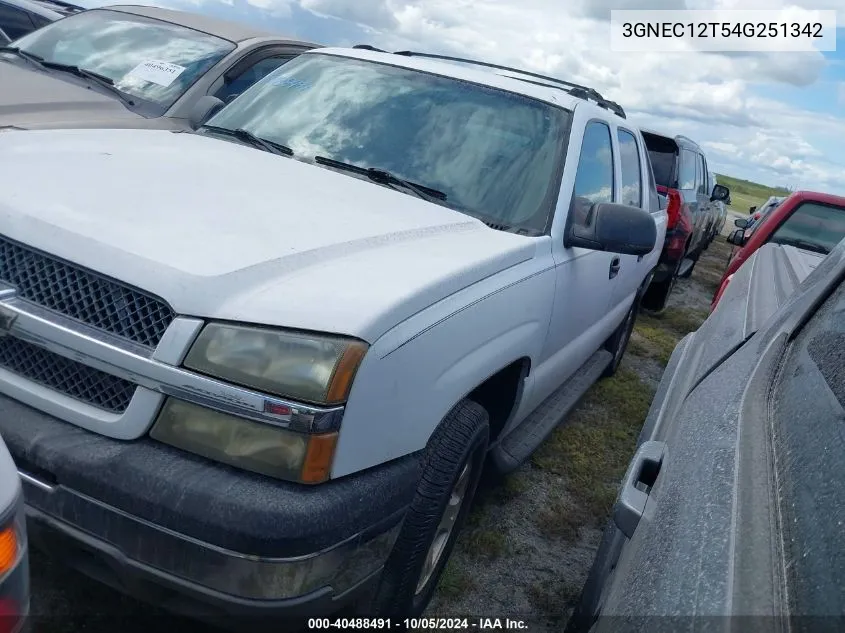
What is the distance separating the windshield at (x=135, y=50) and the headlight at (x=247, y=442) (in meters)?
3.81

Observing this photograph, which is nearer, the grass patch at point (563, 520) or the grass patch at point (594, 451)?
the grass patch at point (563, 520)

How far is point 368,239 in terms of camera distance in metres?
2.46

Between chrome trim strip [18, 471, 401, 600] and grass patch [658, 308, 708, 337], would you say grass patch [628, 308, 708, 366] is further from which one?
chrome trim strip [18, 471, 401, 600]

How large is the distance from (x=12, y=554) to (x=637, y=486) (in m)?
1.42

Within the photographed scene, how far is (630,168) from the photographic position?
4.75 meters

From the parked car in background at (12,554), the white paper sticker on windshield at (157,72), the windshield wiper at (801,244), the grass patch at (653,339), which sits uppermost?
the white paper sticker on windshield at (157,72)

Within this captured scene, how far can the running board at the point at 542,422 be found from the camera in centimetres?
323

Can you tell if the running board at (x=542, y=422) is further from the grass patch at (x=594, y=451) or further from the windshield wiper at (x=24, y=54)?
the windshield wiper at (x=24, y=54)

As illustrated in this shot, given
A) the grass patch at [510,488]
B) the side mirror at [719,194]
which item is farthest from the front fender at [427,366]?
the side mirror at [719,194]

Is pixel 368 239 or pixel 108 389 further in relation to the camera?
pixel 368 239

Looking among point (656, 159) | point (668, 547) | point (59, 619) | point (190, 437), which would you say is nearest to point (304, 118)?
point (190, 437)

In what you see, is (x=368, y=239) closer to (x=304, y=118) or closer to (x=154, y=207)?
(x=154, y=207)

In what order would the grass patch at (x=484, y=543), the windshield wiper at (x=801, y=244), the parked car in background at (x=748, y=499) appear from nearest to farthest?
the parked car in background at (x=748, y=499), the grass patch at (x=484, y=543), the windshield wiper at (x=801, y=244)

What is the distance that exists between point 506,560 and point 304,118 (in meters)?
2.14
